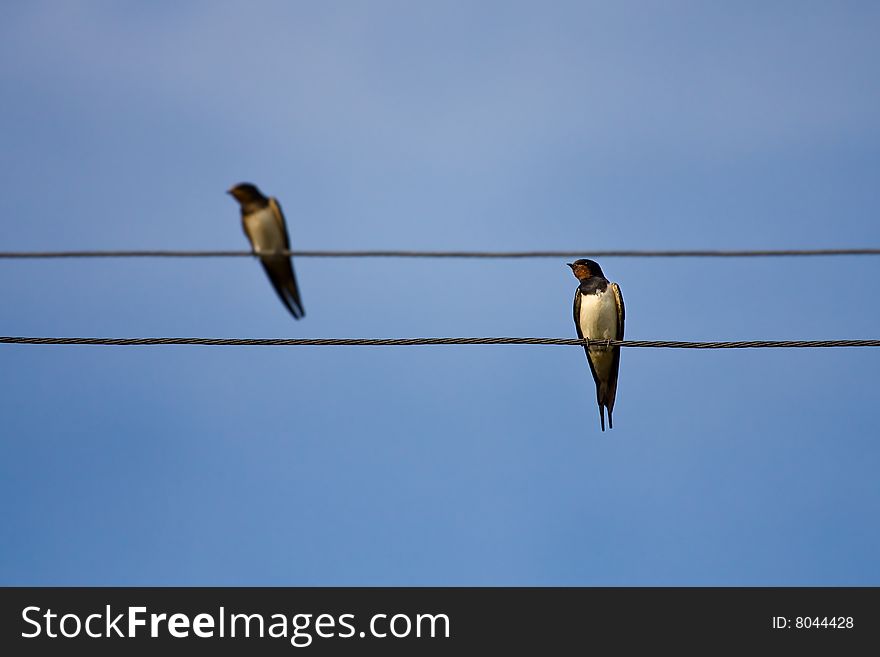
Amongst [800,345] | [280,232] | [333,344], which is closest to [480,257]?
[333,344]

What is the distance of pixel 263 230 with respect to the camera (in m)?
9.16

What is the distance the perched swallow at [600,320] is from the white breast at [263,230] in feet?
12.8

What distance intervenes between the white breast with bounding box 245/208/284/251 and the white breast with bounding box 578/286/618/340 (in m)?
4.14

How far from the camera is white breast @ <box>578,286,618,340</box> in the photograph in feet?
40.4

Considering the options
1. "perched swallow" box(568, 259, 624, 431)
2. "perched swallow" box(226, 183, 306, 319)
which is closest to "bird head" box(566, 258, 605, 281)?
"perched swallow" box(568, 259, 624, 431)

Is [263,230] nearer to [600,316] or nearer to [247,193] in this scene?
[247,193]

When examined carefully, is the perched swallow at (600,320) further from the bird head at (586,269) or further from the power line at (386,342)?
the power line at (386,342)

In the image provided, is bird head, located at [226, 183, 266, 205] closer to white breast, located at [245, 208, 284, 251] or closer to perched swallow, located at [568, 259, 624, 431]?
white breast, located at [245, 208, 284, 251]

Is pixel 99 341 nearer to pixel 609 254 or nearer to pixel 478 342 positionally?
pixel 478 342

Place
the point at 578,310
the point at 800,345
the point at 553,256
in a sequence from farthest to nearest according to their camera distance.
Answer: the point at 578,310 → the point at 800,345 → the point at 553,256

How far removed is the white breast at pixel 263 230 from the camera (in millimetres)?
9148

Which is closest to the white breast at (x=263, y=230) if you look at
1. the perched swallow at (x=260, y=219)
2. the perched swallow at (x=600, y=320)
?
the perched swallow at (x=260, y=219)
